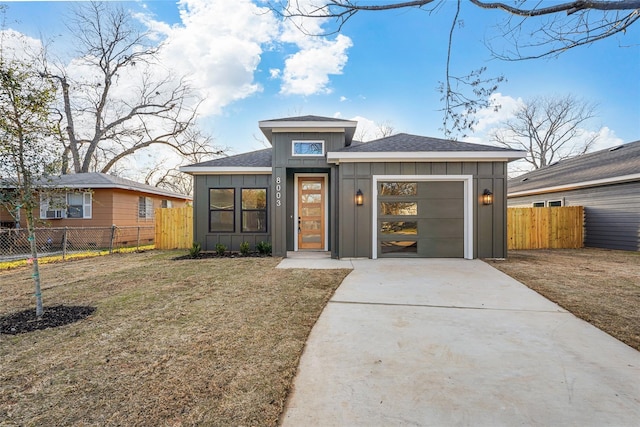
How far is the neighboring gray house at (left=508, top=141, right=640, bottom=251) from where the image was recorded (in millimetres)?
9195

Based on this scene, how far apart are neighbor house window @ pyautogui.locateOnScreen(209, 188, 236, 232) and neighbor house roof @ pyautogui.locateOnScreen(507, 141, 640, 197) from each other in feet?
40.9

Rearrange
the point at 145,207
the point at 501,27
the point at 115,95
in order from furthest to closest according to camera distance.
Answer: the point at 115,95, the point at 145,207, the point at 501,27

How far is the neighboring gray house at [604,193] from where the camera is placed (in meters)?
9.20

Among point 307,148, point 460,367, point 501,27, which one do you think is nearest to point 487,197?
point 501,27

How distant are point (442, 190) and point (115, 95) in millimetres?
18922

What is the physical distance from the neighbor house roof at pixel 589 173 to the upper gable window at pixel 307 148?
9.72m

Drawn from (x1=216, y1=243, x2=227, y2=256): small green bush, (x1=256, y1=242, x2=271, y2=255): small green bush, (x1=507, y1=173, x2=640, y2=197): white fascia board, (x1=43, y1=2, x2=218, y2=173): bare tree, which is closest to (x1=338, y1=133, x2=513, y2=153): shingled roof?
(x1=256, y1=242, x2=271, y2=255): small green bush

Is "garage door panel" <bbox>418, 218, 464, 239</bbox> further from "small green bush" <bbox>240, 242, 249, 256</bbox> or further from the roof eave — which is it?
"small green bush" <bbox>240, 242, 249, 256</bbox>

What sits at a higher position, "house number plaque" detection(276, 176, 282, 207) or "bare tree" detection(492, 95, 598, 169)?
"bare tree" detection(492, 95, 598, 169)

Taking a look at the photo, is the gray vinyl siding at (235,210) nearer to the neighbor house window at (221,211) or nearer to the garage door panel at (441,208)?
the neighbor house window at (221,211)

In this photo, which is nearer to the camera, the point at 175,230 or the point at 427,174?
the point at 427,174

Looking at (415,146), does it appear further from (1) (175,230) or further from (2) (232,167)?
(1) (175,230)

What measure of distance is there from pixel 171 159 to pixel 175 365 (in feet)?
67.0

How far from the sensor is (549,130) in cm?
2177
